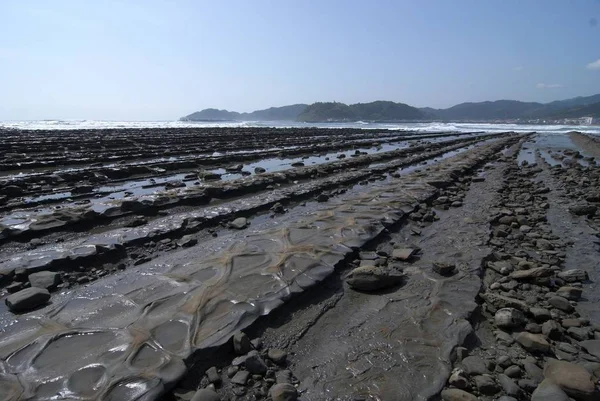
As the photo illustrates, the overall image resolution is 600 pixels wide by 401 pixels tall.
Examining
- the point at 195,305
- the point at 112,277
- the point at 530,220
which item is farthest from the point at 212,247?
the point at 530,220

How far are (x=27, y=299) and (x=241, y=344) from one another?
2.68 meters

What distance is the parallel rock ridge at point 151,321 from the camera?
268 cm

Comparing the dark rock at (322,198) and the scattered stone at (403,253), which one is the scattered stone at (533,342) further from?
the dark rock at (322,198)

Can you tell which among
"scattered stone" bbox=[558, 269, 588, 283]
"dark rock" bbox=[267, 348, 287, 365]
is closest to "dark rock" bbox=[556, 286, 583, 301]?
"scattered stone" bbox=[558, 269, 588, 283]

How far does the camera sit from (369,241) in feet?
19.8

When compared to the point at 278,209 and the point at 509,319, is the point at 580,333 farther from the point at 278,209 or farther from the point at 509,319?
the point at 278,209

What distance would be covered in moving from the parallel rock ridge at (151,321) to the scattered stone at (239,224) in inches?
44.5

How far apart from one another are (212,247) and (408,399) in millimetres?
4009

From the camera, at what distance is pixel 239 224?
23.5 ft

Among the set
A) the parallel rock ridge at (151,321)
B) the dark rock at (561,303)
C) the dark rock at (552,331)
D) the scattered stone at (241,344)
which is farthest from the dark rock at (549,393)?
the parallel rock ridge at (151,321)

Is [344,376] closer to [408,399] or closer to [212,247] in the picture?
[408,399]

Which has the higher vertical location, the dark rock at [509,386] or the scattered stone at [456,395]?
the scattered stone at [456,395]

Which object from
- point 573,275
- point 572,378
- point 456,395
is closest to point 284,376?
point 456,395

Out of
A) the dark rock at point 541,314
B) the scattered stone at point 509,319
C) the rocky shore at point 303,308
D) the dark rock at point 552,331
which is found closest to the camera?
the rocky shore at point 303,308
